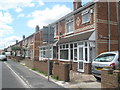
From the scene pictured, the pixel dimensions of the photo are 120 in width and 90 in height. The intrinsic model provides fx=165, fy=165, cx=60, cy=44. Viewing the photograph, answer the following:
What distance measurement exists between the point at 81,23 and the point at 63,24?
484 centimetres

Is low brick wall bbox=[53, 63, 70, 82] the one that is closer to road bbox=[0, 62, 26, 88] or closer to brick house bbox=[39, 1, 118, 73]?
road bbox=[0, 62, 26, 88]

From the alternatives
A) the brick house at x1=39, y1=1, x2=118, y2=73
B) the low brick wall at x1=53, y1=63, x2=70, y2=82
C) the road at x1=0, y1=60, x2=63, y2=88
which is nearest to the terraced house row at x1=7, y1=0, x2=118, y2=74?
the brick house at x1=39, y1=1, x2=118, y2=73

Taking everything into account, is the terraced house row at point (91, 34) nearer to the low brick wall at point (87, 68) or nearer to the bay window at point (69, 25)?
the low brick wall at point (87, 68)

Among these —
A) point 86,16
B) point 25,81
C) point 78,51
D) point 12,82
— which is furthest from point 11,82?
point 86,16

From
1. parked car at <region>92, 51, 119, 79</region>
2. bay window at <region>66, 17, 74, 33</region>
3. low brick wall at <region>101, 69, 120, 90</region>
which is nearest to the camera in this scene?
low brick wall at <region>101, 69, 120, 90</region>

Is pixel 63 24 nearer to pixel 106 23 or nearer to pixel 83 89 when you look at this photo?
pixel 106 23

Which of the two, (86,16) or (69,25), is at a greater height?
(86,16)

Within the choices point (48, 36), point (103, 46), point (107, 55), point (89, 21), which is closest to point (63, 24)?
point (89, 21)

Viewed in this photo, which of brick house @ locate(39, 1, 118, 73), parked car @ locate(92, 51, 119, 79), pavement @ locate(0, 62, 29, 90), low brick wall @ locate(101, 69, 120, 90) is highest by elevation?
brick house @ locate(39, 1, 118, 73)

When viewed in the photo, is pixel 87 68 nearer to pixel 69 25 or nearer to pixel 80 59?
pixel 80 59

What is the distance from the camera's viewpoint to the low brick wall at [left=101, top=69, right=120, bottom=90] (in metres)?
5.85

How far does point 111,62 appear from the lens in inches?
331

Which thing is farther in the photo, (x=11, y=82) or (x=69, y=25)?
(x=69, y=25)

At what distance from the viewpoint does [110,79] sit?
6.14 metres
